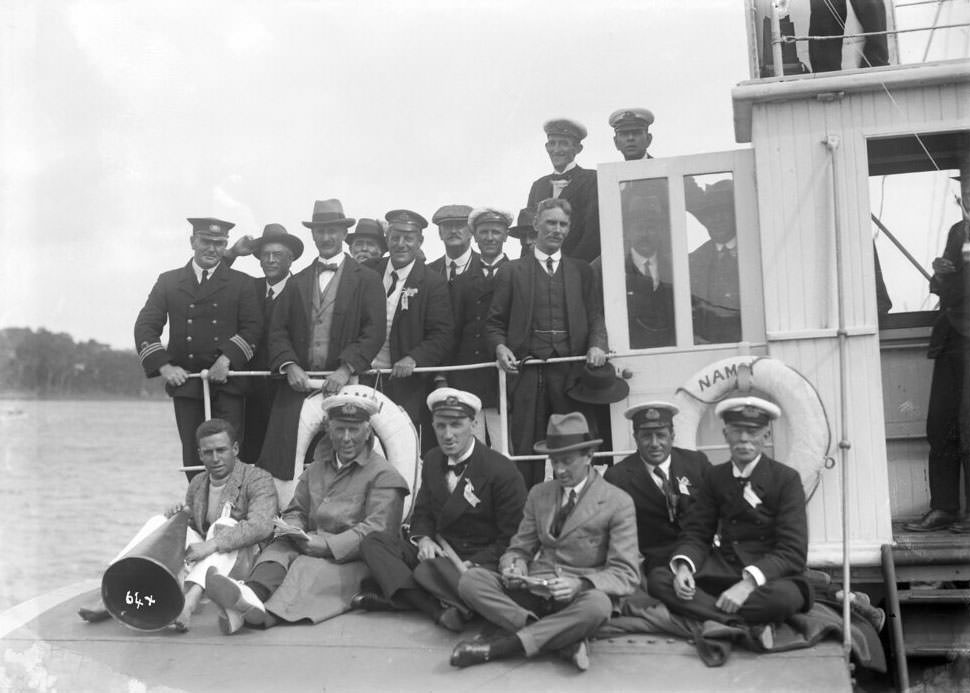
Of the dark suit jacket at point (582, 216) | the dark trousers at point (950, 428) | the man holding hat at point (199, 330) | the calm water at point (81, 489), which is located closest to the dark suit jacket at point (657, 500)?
the dark trousers at point (950, 428)

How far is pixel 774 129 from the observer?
5.96m

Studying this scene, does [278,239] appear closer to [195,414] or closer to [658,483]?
[195,414]

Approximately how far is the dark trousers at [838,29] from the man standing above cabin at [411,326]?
2792mm

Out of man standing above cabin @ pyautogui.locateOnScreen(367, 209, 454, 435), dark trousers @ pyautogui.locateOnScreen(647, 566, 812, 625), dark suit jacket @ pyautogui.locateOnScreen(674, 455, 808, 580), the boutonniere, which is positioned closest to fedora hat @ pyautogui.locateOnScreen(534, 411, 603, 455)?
dark suit jacket @ pyautogui.locateOnScreen(674, 455, 808, 580)

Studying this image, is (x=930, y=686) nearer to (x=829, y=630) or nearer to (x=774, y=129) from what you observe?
(x=829, y=630)

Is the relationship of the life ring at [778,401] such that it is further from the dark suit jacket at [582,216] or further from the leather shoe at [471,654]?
the leather shoe at [471,654]

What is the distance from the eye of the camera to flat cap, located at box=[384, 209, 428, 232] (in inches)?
271

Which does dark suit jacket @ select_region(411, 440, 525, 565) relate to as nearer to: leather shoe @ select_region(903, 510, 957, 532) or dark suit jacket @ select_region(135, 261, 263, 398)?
dark suit jacket @ select_region(135, 261, 263, 398)

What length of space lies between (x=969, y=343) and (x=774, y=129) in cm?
166

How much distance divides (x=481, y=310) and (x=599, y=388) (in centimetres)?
108

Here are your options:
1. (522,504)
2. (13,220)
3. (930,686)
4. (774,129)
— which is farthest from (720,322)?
(13,220)

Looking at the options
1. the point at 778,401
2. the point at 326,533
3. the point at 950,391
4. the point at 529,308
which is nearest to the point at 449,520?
the point at 326,533

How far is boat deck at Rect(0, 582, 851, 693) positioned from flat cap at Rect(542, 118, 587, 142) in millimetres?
3650

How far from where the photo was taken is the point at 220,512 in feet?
18.8
